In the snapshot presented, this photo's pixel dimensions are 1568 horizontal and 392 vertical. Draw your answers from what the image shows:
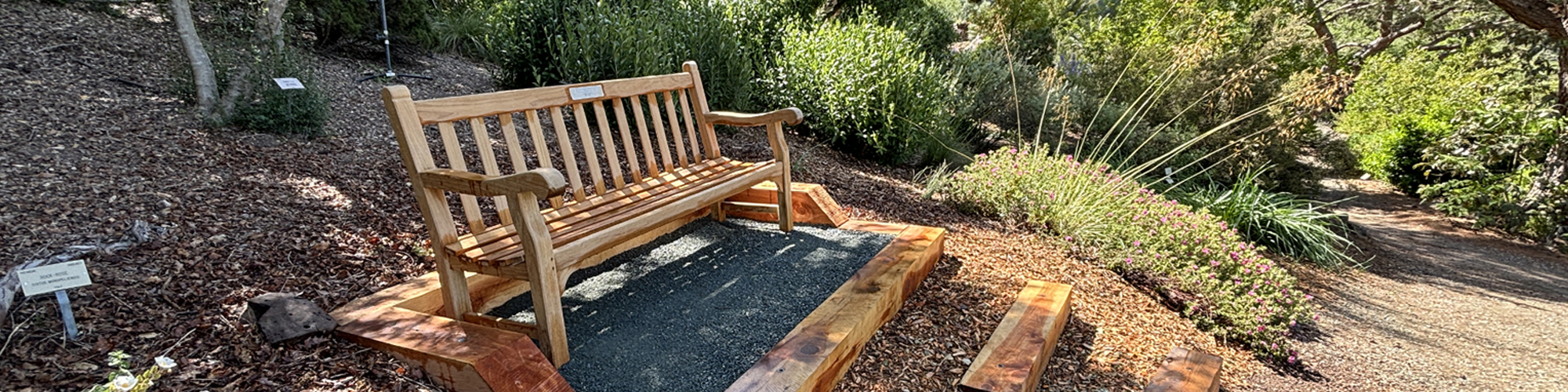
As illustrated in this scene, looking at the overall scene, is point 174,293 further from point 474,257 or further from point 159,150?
point 159,150

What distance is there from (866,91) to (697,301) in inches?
129

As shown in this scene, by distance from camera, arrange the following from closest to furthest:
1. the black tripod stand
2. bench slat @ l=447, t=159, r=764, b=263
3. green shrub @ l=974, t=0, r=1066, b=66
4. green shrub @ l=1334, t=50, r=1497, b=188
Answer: bench slat @ l=447, t=159, r=764, b=263
the black tripod stand
green shrub @ l=1334, t=50, r=1497, b=188
green shrub @ l=974, t=0, r=1066, b=66

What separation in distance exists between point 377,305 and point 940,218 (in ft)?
10.2

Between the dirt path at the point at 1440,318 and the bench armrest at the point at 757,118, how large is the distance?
2.37 meters

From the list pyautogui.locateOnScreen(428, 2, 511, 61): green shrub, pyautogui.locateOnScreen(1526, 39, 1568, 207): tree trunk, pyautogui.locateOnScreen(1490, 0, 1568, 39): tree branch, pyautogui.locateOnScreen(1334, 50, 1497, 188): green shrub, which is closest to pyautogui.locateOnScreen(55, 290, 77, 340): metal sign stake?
pyautogui.locateOnScreen(428, 2, 511, 61): green shrub

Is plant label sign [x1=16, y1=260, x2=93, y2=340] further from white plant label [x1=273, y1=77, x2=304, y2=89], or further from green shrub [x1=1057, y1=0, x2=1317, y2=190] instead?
green shrub [x1=1057, y1=0, x2=1317, y2=190]

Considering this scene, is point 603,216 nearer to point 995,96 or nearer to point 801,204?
point 801,204

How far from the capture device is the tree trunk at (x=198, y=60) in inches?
142

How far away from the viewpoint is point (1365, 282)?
572 cm

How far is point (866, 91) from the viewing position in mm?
5719

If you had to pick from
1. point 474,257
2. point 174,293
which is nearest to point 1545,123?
point 474,257

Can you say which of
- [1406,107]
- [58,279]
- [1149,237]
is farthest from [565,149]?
[1406,107]

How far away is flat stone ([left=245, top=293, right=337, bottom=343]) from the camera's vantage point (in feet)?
6.68

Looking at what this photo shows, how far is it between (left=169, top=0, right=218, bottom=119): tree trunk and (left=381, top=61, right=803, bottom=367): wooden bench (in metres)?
1.40
